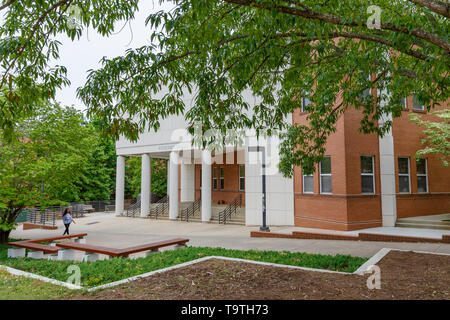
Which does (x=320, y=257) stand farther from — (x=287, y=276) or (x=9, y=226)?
(x=9, y=226)

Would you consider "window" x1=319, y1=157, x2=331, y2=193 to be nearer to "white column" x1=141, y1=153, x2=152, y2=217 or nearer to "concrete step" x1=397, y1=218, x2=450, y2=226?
"concrete step" x1=397, y1=218, x2=450, y2=226

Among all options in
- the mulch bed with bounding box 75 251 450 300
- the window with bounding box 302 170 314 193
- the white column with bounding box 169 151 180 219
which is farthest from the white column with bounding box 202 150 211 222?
the mulch bed with bounding box 75 251 450 300

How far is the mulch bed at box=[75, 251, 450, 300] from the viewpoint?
4988mm

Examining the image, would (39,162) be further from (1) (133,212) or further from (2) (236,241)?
(1) (133,212)

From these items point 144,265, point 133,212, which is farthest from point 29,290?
point 133,212

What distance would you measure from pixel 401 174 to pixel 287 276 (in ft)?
40.9

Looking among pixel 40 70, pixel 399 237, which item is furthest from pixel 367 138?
pixel 40 70

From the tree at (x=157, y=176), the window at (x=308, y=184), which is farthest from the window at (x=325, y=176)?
the tree at (x=157, y=176)

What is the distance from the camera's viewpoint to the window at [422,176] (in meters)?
16.4

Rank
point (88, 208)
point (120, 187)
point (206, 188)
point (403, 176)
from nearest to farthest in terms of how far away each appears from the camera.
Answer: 1. point (403, 176)
2. point (206, 188)
3. point (120, 187)
4. point (88, 208)

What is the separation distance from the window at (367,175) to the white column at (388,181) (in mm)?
427

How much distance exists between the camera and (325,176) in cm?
1570

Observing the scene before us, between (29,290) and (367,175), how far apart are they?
46.0 ft
